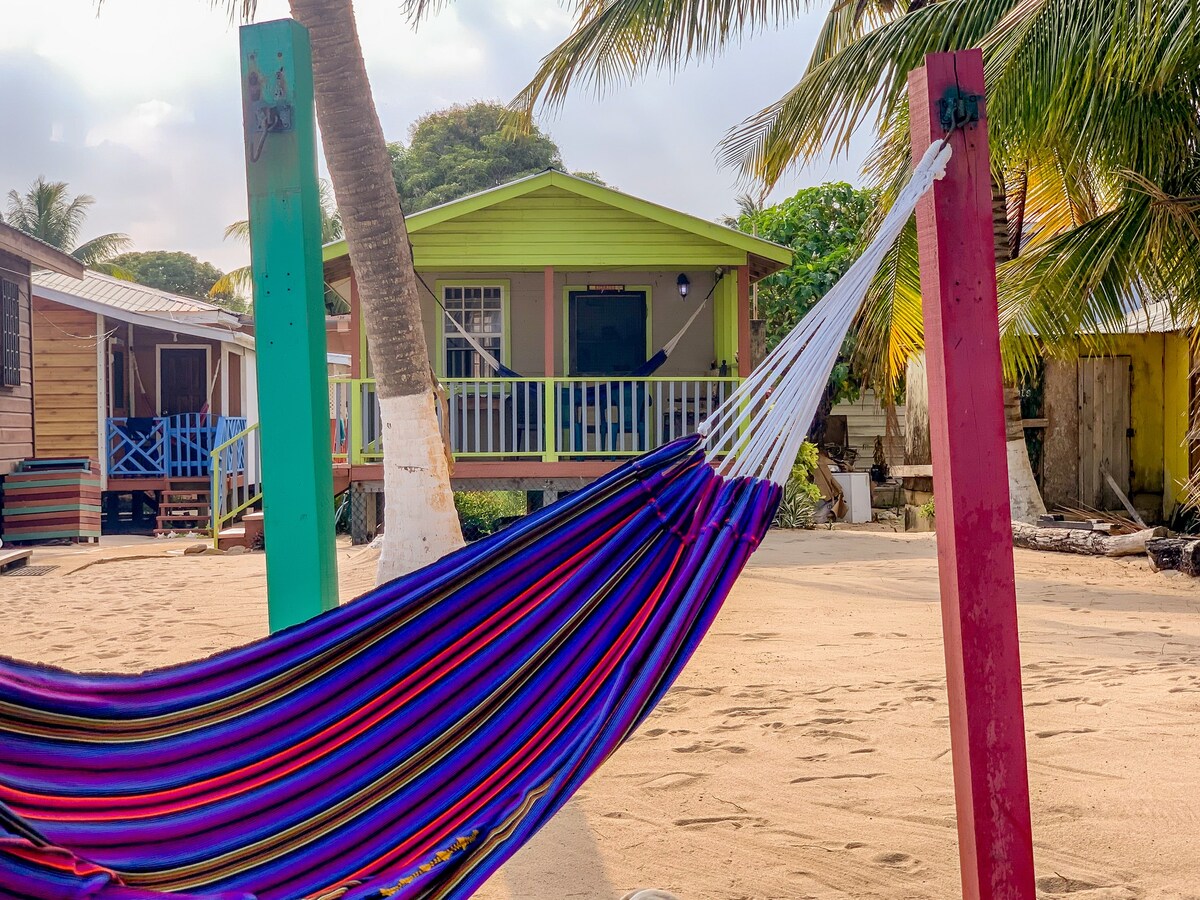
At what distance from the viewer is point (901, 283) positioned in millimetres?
7805

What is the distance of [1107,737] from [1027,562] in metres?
4.85

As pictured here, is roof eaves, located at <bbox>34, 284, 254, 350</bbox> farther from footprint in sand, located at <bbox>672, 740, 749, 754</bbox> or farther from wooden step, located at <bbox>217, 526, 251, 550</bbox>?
footprint in sand, located at <bbox>672, 740, 749, 754</bbox>

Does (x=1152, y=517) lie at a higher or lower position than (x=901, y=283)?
lower

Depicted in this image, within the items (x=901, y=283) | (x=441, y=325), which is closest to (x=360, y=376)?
(x=441, y=325)

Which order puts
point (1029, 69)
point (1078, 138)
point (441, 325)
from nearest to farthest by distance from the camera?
point (1029, 69) → point (1078, 138) → point (441, 325)

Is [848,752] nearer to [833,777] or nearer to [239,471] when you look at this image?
[833,777]

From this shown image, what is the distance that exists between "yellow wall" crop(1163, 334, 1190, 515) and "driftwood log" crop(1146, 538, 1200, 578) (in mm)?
3807

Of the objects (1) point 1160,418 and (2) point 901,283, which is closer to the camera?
(2) point 901,283

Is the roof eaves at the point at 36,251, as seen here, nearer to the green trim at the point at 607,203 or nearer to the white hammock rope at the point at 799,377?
the green trim at the point at 607,203

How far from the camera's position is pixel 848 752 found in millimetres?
3340

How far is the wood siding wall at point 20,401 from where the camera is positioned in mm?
10344

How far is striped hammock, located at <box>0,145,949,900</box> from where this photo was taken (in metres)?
1.78

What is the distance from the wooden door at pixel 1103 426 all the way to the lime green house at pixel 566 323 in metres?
3.95

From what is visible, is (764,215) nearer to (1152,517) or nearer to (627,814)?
(1152,517)
